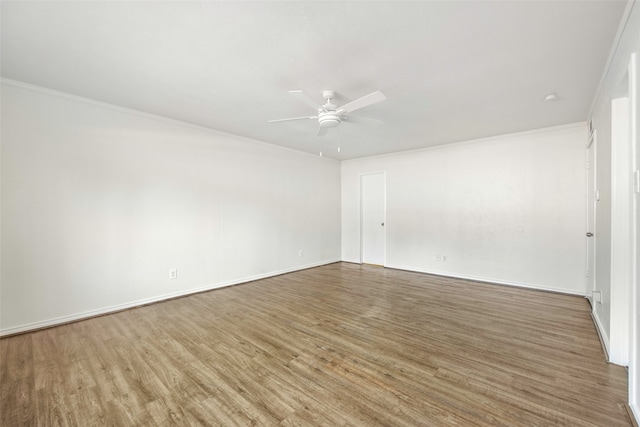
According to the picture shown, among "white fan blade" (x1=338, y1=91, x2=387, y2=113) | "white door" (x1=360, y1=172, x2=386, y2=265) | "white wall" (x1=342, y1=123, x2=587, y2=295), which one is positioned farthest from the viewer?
"white door" (x1=360, y1=172, x2=386, y2=265)

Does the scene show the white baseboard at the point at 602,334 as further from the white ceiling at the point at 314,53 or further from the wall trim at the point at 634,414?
the white ceiling at the point at 314,53

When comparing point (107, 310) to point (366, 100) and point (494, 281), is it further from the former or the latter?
point (494, 281)

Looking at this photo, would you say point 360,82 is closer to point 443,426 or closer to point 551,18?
point 551,18

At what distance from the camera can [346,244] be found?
262 inches

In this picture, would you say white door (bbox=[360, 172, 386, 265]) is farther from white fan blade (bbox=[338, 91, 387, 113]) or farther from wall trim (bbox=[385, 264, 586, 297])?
white fan blade (bbox=[338, 91, 387, 113])

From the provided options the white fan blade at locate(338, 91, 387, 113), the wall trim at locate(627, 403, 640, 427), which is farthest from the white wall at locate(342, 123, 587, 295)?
the white fan blade at locate(338, 91, 387, 113)

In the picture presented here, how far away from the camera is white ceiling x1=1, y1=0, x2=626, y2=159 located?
5.64ft

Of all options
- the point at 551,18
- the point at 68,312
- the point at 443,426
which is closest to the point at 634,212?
the point at 551,18

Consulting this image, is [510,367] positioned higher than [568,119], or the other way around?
[568,119]

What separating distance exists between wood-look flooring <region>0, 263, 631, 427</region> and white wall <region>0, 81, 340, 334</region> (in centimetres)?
44

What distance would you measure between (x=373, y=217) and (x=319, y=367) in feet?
14.6

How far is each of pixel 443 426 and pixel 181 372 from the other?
6.11ft

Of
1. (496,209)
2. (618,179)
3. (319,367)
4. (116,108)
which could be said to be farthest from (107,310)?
(496,209)

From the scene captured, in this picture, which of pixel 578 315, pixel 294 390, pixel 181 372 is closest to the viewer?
pixel 294 390
